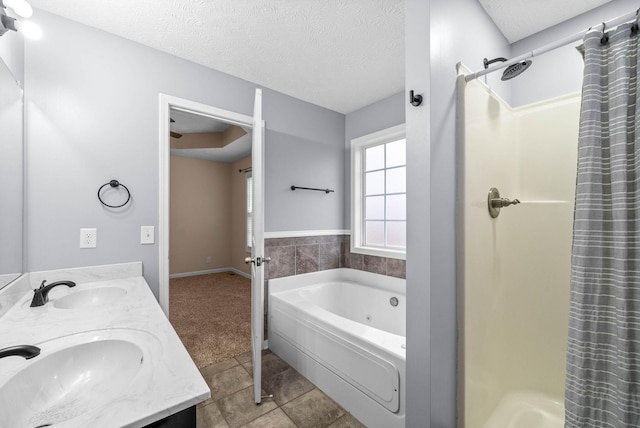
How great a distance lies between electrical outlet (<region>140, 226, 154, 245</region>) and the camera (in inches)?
70.5

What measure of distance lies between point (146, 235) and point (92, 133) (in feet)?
2.32

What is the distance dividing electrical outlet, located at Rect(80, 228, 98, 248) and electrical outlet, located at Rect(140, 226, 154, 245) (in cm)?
24

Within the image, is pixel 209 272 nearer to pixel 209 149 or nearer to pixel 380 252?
pixel 209 149

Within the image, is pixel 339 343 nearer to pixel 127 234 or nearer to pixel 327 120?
pixel 127 234

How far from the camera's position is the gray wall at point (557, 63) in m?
1.49

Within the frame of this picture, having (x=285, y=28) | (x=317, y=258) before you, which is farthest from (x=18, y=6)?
(x=317, y=258)

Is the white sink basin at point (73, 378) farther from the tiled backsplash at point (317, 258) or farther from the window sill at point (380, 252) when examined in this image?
the window sill at point (380, 252)

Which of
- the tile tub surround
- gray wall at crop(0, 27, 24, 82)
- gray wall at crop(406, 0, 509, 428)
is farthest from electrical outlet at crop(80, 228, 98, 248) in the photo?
gray wall at crop(406, 0, 509, 428)

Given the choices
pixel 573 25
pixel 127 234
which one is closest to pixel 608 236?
pixel 573 25

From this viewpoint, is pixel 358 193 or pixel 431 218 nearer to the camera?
pixel 431 218

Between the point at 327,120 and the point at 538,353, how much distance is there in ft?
8.63

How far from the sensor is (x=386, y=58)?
1996mm

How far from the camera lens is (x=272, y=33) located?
1728 mm

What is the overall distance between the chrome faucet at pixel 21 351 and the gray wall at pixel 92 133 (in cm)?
110
